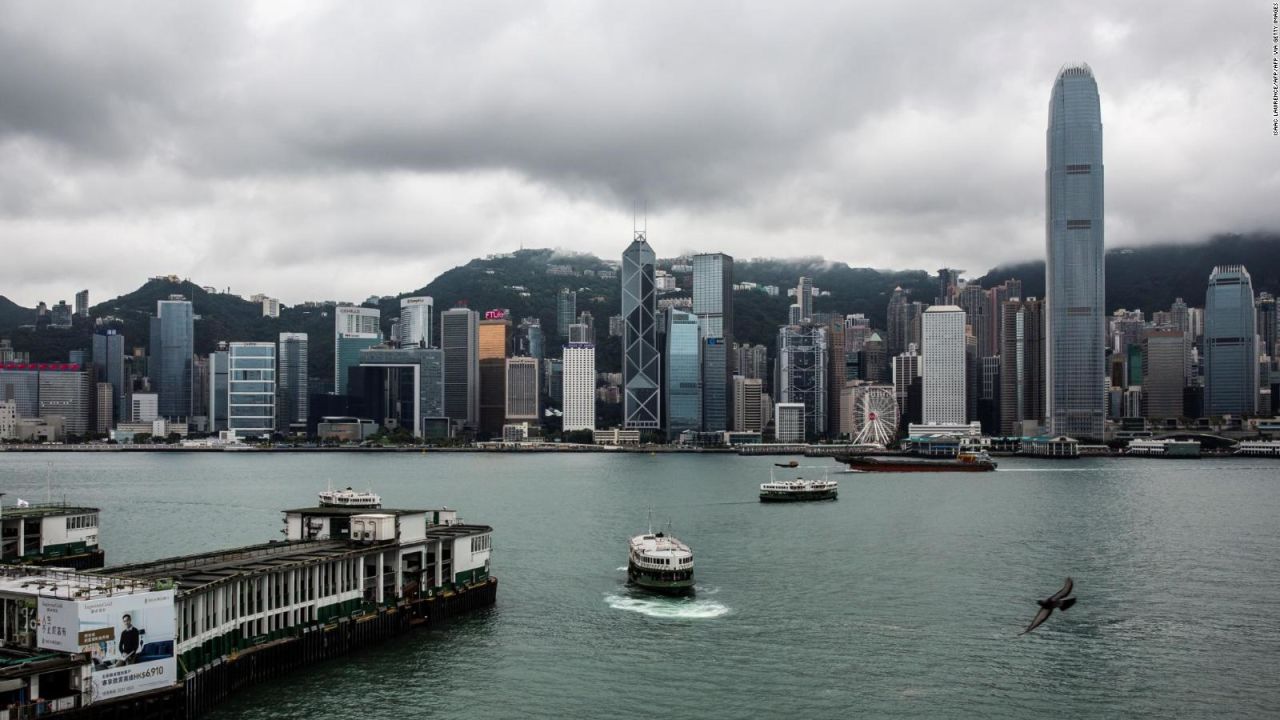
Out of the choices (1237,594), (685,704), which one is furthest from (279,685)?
(1237,594)

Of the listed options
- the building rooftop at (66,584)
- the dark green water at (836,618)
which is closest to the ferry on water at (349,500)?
the dark green water at (836,618)

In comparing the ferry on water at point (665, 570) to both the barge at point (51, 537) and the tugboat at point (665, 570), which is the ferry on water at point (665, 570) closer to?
the tugboat at point (665, 570)

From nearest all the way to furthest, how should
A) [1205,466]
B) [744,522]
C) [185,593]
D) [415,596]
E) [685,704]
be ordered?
1. [185,593]
2. [685,704]
3. [415,596]
4. [744,522]
5. [1205,466]

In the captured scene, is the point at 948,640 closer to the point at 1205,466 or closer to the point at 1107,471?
the point at 1107,471

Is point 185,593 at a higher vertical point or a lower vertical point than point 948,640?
higher

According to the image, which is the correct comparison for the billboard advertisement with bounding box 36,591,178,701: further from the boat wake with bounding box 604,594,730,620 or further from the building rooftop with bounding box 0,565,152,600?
the boat wake with bounding box 604,594,730,620

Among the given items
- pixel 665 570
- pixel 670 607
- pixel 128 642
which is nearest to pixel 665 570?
pixel 665 570
